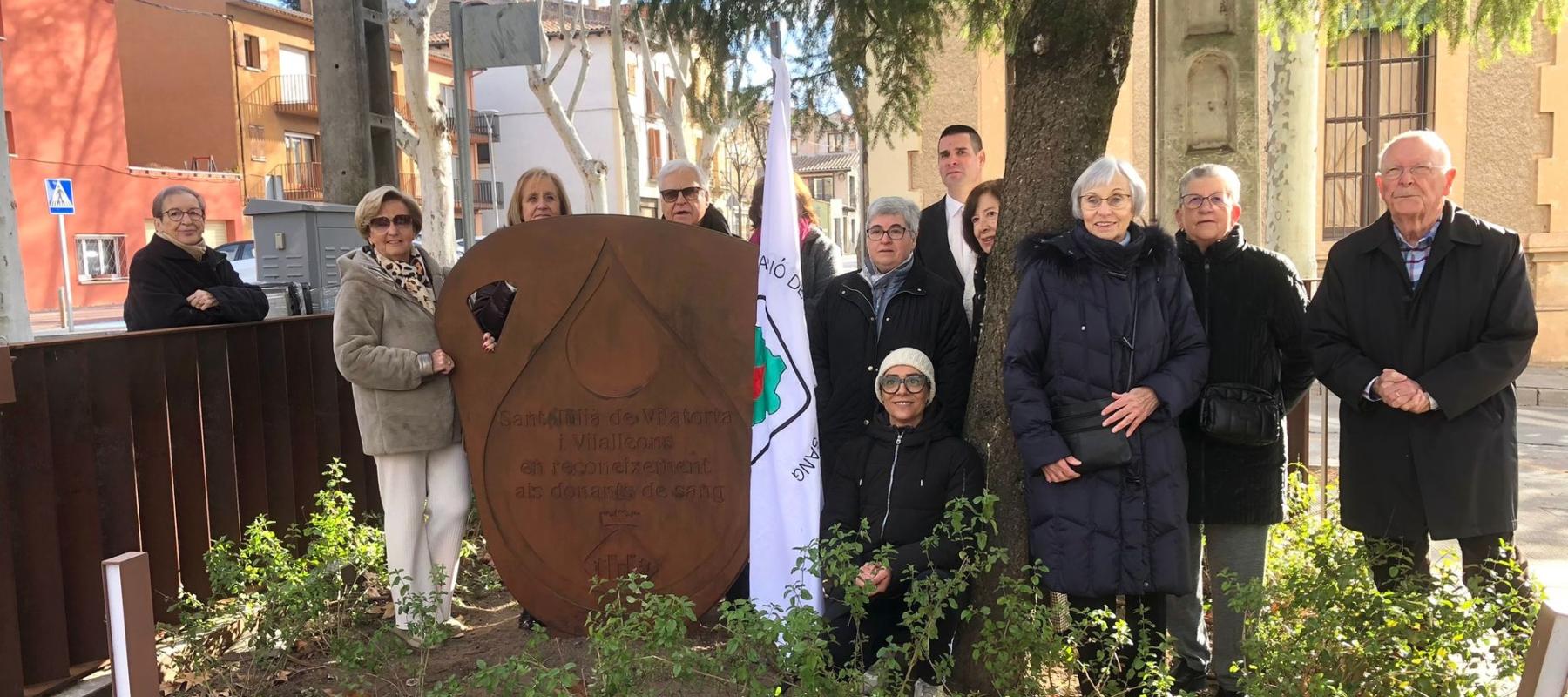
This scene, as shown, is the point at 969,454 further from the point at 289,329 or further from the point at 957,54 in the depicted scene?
the point at 957,54

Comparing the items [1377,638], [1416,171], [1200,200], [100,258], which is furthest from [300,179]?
[1377,638]

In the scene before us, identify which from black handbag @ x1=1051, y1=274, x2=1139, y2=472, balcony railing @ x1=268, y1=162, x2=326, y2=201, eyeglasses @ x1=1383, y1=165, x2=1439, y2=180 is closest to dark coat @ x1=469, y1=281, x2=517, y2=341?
black handbag @ x1=1051, y1=274, x2=1139, y2=472

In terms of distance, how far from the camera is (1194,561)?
3.64m

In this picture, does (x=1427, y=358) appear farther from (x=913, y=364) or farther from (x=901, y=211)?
(x=901, y=211)

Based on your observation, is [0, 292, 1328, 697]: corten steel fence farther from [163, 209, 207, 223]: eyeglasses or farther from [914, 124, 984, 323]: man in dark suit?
[914, 124, 984, 323]: man in dark suit

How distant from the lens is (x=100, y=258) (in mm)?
26453

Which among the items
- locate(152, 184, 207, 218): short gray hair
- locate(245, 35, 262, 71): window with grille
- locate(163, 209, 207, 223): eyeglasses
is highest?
locate(245, 35, 262, 71): window with grille

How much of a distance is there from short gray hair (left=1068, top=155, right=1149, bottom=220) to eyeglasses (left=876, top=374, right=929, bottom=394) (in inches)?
26.8

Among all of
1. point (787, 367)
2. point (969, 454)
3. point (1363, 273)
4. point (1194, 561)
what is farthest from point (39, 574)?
point (1363, 273)

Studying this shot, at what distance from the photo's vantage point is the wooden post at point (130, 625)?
1.93 m

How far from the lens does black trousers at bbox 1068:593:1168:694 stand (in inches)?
125

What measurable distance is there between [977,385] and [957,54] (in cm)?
1121

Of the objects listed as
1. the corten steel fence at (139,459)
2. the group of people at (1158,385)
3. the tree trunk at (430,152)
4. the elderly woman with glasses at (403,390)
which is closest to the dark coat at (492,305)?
the group of people at (1158,385)

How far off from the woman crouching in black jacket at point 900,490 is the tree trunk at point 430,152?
14.3m
